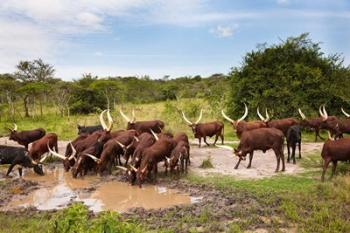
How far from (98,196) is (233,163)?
4.98 m

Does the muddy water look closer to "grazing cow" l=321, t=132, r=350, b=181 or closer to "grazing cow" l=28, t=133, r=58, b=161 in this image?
"grazing cow" l=28, t=133, r=58, b=161

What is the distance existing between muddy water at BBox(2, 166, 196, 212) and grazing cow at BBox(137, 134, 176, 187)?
16.8 inches

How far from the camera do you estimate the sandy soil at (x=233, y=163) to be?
13.6 meters

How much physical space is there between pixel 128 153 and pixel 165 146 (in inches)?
70.9

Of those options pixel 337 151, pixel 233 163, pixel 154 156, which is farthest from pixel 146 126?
pixel 337 151

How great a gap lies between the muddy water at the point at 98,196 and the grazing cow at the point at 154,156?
1.40ft

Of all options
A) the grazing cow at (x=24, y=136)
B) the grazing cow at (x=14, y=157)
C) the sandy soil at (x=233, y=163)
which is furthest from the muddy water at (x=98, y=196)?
the grazing cow at (x=24, y=136)

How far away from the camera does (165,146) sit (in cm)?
1355

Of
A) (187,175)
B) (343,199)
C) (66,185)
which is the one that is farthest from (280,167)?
(66,185)

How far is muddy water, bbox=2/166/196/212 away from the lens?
36.7 feet

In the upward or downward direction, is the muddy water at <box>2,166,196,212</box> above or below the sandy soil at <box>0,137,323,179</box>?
below

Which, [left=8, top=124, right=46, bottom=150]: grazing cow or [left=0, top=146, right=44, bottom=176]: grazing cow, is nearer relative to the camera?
[left=0, top=146, right=44, bottom=176]: grazing cow

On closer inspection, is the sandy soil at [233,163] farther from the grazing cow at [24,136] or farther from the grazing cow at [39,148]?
the grazing cow at [39,148]

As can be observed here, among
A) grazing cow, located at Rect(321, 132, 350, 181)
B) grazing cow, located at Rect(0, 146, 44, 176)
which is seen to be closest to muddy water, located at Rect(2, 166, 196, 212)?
grazing cow, located at Rect(0, 146, 44, 176)
